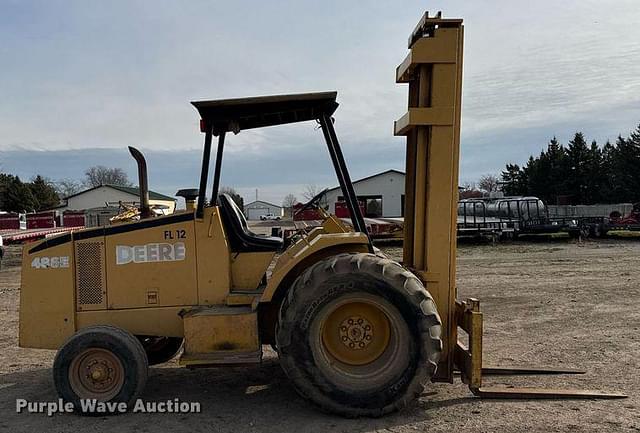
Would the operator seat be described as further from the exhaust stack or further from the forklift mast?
the forklift mast

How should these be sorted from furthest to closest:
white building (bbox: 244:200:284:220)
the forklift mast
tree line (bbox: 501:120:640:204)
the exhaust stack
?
white building (bbox: 244:200:284:220), tree line (bbox: 501:120:640:204), the exhaust stack, the forklift mast

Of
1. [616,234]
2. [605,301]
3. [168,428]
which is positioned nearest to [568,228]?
[616,234]

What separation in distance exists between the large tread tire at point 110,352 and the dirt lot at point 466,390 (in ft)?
0.65

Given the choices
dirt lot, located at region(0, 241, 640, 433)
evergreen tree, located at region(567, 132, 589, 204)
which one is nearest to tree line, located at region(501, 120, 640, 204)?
evergreen tree, located at region(567, 132, 589, 204)

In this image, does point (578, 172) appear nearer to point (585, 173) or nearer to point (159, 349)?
point (585, 173)

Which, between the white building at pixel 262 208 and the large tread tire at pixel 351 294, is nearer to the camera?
the large tread tire at pixel 351 294

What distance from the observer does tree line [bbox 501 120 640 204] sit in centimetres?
4644

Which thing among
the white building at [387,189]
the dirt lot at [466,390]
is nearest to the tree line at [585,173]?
the white building at [387,189]

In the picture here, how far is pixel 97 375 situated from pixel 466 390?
349cm

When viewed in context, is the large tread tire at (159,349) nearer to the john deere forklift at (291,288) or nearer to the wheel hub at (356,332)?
the john deere forklift at (291,288)

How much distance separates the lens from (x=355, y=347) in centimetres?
512

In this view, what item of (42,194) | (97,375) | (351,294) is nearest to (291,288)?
(351,294)

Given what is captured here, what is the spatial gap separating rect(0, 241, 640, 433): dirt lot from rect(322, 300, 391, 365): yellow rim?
55 cm

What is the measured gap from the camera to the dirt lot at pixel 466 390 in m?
4.84
